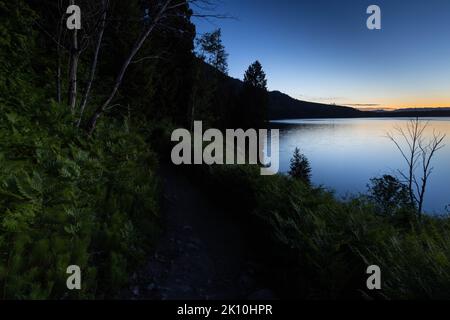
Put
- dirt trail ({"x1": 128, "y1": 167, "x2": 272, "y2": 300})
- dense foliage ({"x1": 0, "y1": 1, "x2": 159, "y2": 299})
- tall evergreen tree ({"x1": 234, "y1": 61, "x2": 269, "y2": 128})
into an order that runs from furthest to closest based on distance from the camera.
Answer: tall evergreen tree ({"x1": 234, "y1": 61, "x2": 269, "y2": 128}) < dirt trail ({"x1": 128, "y1": 167, "x2": 272, "y2": 300}) < dense foliage ({"x1": 0, "y1": 1, "x2": 159, "y2": 299})

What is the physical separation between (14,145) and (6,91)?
113 inches

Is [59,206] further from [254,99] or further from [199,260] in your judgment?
[254,99]

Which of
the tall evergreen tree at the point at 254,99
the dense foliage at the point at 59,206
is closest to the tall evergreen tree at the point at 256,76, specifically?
the tall evergreen tree at the point at 254,99

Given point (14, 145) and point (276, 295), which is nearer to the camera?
point (276, 295)

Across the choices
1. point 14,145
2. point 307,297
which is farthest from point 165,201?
point 307,297

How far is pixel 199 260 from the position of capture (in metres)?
5.55

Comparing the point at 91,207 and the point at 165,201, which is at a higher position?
the point at 91,207

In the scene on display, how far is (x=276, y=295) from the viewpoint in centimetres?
443

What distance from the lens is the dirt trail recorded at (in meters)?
4.50

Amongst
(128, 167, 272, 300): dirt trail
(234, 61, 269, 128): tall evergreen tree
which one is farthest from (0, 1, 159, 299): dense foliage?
(234, 61, 269, 128): tall evergreen tree

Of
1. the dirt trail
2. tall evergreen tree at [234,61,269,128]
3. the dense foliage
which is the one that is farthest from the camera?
tall evergreen tree at [234,61,269,128]

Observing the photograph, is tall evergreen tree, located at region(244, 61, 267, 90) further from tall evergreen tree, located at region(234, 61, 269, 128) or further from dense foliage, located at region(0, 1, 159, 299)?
dense foliage, located at region(0, 1, 159, 299)

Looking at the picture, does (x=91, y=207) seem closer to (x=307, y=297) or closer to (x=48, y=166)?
(x=48, y=166)
